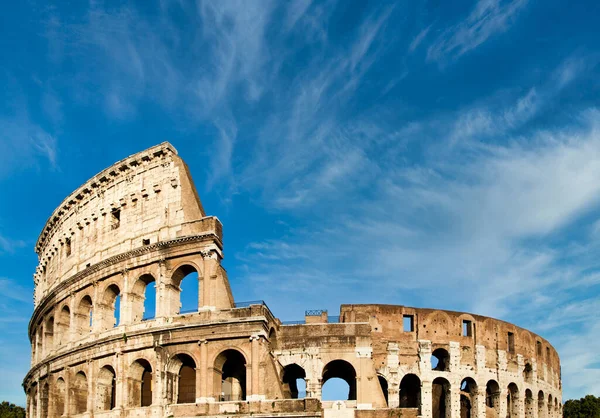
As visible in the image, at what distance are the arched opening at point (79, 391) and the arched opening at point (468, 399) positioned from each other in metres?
18.5

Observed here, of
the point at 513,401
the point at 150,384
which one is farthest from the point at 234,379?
the point at 513,401

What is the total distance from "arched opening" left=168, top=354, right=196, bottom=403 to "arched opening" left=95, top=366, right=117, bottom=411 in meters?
2.84

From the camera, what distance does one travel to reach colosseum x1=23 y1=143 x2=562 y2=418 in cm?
2666

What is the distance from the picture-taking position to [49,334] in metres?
35.5

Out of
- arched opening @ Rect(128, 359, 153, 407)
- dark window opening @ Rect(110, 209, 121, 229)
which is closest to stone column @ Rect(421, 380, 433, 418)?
arched opening @ Rect(128, 359, 153, 407)

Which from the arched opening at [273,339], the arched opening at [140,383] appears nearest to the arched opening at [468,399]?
the arched opening at [273,339]

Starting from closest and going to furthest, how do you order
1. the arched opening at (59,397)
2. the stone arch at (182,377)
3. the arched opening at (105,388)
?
the stone arch at (182,377) → the arched opening at (105,388) → the arched opening at (59,397)

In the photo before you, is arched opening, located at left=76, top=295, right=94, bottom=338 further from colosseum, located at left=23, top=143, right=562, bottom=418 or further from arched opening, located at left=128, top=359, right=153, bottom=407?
arched opening, located at left=128, top=359, right=153, bottom=407

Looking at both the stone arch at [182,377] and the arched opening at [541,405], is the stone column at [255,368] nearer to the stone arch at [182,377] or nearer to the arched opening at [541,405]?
the stone arch at [182,377]

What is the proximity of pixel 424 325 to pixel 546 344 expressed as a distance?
11.9 m

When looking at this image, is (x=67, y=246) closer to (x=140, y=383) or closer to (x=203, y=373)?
(x=140, y=383)

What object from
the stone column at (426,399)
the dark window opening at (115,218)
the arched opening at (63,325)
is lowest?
the stone column at (426,399)

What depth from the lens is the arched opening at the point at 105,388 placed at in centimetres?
2912

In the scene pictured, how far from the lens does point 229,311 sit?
2683 cm
